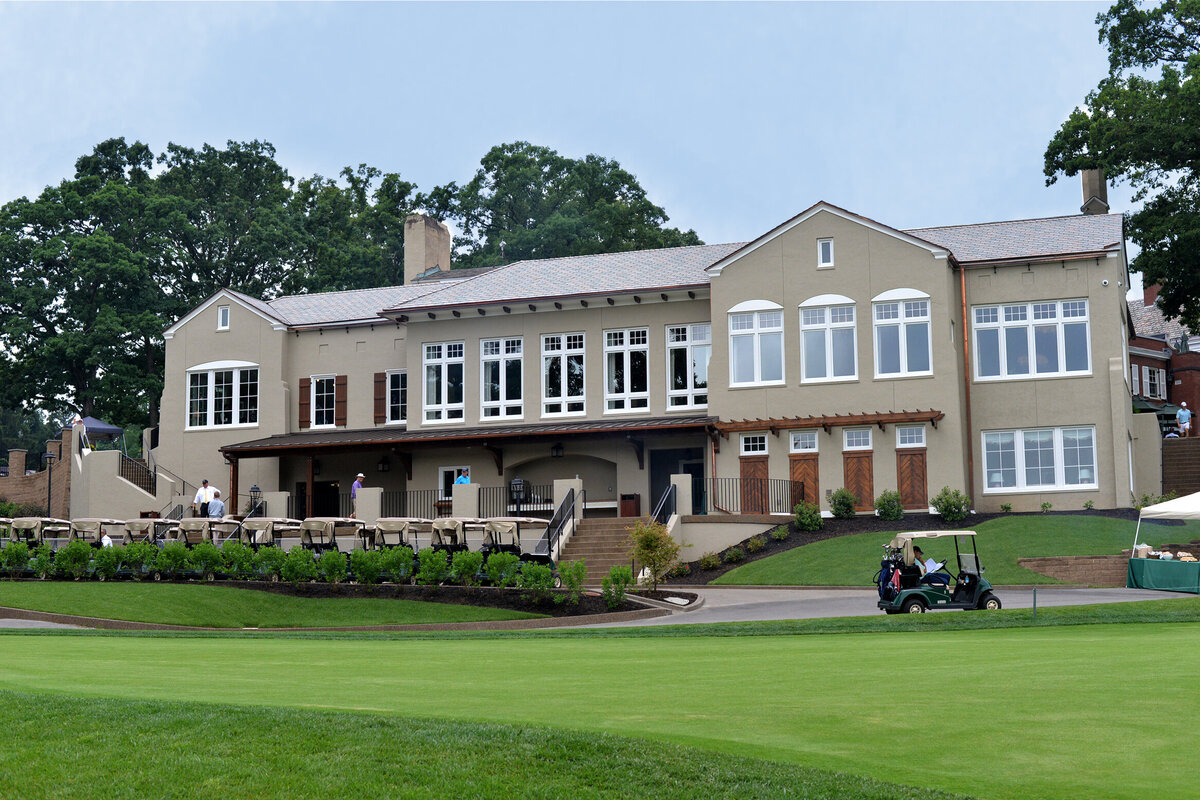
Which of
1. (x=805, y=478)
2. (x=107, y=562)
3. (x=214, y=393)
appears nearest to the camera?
(x=107, y=562)

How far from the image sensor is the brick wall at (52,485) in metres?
41.6

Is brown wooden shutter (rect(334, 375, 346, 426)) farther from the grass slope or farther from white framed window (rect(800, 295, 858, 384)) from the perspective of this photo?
the grass slope

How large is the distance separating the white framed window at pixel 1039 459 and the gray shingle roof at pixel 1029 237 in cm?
488

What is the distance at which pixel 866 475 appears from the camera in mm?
33906

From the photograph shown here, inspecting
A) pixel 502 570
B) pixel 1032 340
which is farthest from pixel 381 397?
pixel 1032 340

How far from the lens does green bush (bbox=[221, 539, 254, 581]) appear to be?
2633 cm

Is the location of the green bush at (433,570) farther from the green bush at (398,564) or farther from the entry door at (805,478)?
the entry door at (805,478)

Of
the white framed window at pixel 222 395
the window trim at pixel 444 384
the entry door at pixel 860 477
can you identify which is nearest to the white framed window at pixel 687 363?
the entry door at pixel 860 477

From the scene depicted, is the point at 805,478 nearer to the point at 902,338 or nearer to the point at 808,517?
the point at 808,517

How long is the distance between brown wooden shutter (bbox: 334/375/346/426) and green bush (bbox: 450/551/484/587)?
56.5 feet

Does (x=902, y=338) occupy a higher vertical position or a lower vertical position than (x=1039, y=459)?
higher

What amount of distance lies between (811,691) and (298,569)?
59.4 ft

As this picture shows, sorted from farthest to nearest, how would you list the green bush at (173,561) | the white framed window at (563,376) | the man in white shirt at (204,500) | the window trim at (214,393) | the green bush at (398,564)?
the window trim at (214,393) → the white framed window at (563,376) → the man in white shirt at (204,500) → the green bush at (173,561) → the green bush at (398,564)

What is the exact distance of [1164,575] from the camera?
25.2 m
